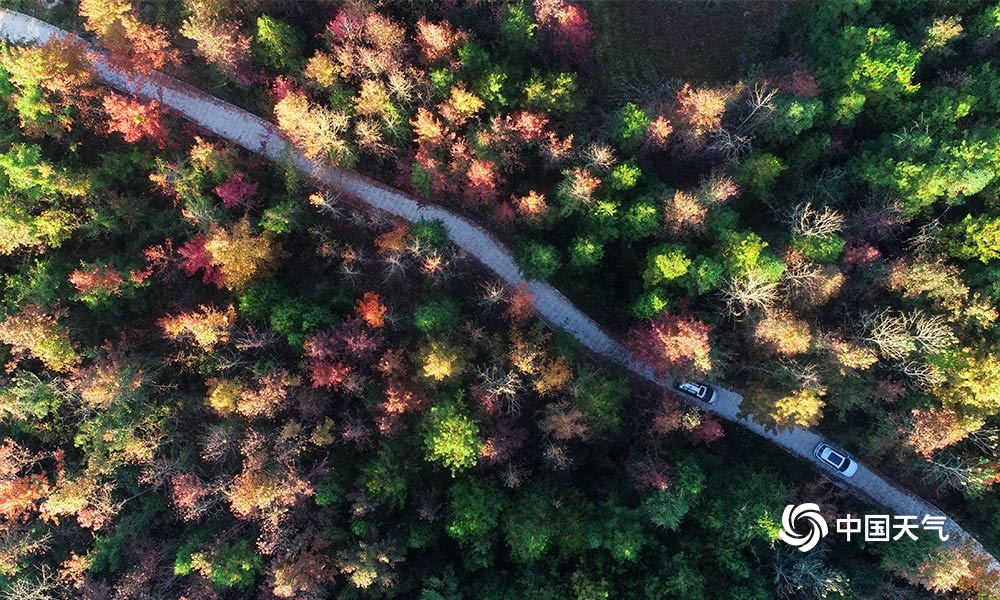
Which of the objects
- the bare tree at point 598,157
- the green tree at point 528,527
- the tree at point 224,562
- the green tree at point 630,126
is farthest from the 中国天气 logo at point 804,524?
the tree at point 224,562

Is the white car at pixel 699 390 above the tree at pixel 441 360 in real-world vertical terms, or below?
above

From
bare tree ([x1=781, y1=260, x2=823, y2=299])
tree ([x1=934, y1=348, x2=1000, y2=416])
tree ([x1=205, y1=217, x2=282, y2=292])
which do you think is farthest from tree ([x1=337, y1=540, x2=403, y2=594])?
tree ([x1=934, y1=348, x2=1000, y2=416])

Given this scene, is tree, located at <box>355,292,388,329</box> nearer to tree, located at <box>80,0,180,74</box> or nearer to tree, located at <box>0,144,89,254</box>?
tree, located at <box>0,144,89,254</box>

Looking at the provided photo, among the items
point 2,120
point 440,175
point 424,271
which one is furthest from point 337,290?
point 2,120

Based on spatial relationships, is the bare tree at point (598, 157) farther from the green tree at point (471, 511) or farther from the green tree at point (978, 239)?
the green tree at point (978, 239)

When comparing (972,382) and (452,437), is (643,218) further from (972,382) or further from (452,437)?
(972,382)
